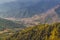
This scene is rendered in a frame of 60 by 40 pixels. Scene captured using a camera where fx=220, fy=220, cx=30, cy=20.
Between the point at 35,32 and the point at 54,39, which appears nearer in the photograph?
the point at 54,39

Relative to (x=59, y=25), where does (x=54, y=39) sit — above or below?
below

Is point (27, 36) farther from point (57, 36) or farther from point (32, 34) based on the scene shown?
point (57, 36)

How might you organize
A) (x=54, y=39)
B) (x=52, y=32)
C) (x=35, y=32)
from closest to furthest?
(x=54, y=39), (x=52, y=32), (x=35, y=32)

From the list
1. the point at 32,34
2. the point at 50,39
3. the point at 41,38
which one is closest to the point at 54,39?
the point at 50,39

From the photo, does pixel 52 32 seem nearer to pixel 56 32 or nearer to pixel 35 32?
pixel 56 32

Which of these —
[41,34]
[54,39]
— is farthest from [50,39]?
[41,34]

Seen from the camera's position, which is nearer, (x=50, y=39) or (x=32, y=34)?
(x=50, y=39)

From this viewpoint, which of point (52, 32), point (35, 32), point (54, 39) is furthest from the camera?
point (35, 32)
